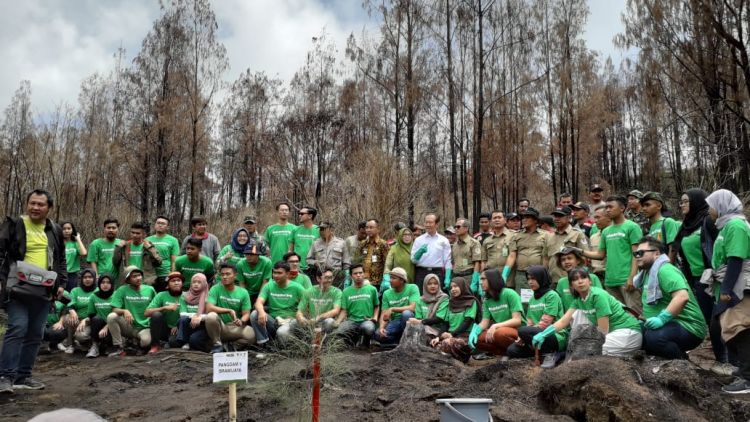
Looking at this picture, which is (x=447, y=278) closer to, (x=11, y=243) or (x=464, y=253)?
(x=464, y=253)

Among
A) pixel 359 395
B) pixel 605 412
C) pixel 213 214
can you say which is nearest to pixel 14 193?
pixel 213 214

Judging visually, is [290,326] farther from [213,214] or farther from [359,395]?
[213,214]

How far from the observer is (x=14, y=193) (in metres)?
21.4

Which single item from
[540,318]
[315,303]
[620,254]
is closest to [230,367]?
[315,303]

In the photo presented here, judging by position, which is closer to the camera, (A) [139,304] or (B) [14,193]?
(A) [139,304]

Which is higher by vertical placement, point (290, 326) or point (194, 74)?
point (194, 74)

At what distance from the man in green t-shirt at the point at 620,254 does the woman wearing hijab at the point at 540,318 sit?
882 millimetres

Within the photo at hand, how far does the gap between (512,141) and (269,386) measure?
1938 cm

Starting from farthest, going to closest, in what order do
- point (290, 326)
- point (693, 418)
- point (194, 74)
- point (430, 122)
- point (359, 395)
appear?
point (430, 122) < point (194, 74) < point (290, 326) < point (359, 395) < point (693, 418)

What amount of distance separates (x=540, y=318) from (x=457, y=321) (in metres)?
1.04

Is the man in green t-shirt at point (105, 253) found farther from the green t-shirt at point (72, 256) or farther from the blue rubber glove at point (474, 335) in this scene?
the blue rubber glove at point (474, 335)

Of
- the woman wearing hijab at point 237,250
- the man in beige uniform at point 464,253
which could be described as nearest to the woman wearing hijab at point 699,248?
the man in beige uniform at point 464,253

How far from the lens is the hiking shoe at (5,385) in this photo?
4.60 m

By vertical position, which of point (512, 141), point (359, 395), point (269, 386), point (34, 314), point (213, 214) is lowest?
point (359, 395)
